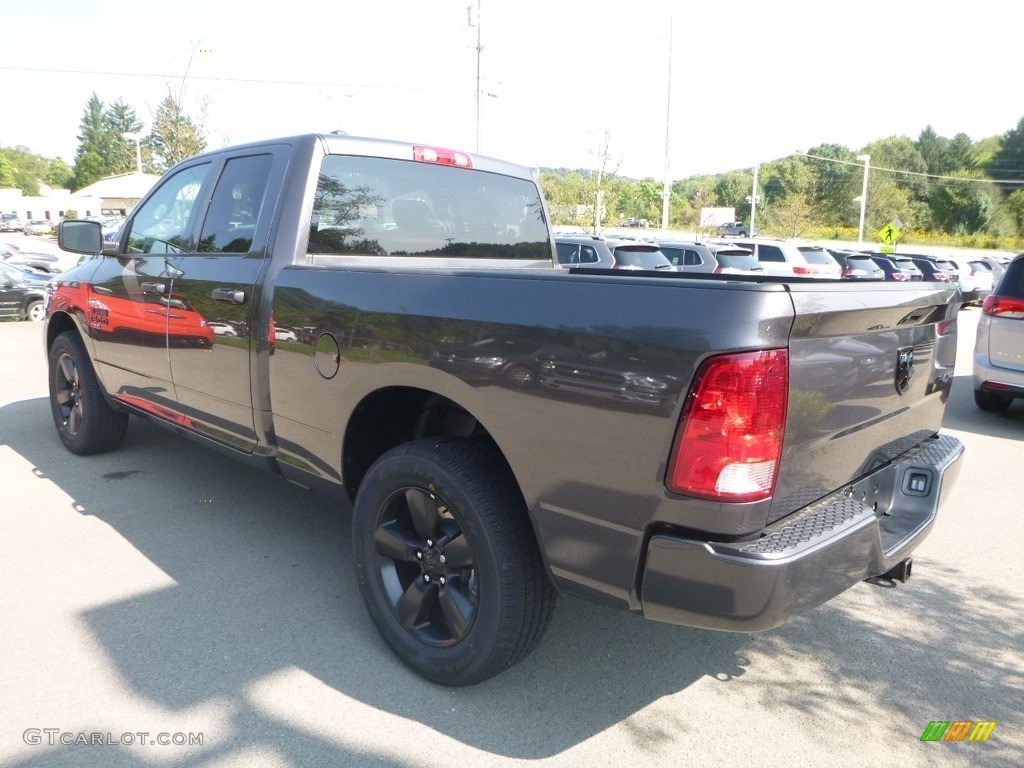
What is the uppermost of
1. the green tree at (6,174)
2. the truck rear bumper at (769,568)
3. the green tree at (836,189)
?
the green tree at (6,174)

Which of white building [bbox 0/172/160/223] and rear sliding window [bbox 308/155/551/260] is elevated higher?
white building [bbox 0/172/160/223]

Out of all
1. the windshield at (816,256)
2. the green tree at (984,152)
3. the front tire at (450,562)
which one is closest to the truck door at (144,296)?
the front tire at (450,562)

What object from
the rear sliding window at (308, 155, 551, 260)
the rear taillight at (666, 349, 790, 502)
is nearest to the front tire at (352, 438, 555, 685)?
the rear taillight at (666, 349, 790, 502)

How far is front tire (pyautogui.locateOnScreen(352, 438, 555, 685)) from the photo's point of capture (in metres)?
2.56

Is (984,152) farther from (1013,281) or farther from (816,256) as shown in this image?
(1013,281)

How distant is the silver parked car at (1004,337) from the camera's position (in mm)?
6910

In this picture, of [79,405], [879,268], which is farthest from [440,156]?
[879,268]

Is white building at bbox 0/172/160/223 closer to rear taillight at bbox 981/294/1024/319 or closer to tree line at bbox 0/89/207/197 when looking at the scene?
tree line at bbox 0/89/207/197

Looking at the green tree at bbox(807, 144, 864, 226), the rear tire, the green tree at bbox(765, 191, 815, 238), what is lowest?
the rear tire

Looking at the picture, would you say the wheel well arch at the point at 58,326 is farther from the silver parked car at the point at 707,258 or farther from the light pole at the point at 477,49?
the light pole at the point at 477,49

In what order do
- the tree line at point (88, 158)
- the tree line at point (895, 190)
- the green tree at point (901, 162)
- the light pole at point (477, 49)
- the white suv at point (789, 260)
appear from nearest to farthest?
1. the white suv at point (789, 260)
2. the light pole at point (477, 49)
3. the tree line at point (895, 190)
4. the green tree at point (901, 162)
5. the tree line at point (88, 158)

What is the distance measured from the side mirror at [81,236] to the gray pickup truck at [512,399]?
72cm

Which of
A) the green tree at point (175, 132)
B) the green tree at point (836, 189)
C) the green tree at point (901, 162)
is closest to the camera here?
the green tree at point (175, 132)

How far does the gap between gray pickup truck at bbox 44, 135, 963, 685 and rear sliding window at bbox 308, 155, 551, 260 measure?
0.04ft
